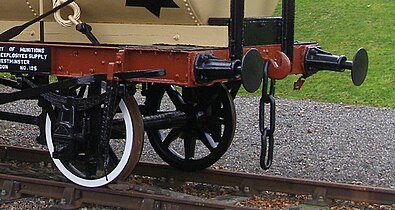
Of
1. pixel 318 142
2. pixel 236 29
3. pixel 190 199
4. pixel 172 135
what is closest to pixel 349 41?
pixel 318 142

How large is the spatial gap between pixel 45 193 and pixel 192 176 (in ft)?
5.08

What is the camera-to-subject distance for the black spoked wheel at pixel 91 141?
6.39 metres

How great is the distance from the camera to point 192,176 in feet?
24.7

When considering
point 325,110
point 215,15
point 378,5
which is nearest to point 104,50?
point 215,15

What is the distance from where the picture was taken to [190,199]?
646cm

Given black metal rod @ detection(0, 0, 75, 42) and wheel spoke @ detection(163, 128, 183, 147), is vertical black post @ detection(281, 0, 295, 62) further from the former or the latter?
black metal rod @ detection(0, 0, 75, 42)

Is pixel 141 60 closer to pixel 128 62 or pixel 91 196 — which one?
pixel 128 62

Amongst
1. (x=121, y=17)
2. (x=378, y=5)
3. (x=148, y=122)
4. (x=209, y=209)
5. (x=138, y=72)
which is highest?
(x=378, y=5)

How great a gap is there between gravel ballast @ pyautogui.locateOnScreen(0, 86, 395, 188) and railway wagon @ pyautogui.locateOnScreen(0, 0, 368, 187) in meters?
1.22

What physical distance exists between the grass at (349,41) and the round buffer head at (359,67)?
7.20 meters

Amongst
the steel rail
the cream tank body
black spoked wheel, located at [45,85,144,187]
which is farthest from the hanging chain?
black spoked wheel, located at [45,85,144,187]

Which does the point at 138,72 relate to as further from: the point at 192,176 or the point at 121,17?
the point at 192,176

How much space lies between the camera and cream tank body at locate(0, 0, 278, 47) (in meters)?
6.50

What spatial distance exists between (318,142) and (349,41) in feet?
31.3
